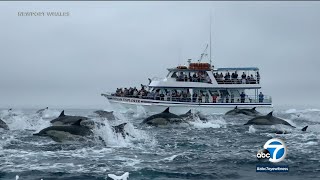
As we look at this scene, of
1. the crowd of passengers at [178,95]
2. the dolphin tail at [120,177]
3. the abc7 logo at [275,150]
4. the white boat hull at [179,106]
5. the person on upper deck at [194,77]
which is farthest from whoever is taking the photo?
the person on upper deck at [194,77]

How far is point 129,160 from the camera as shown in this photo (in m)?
18.7

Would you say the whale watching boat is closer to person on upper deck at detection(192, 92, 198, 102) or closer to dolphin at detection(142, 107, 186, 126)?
person on upper deck at detection(192, 92, 198, 102)

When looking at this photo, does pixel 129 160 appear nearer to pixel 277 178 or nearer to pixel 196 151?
pixel 196 151

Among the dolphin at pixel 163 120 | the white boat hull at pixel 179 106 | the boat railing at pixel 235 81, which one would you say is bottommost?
the dolphin at pixel 163 120

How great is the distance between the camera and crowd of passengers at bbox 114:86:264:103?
57.9 m

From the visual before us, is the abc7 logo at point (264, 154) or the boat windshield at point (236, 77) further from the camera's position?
the boat windshield at point (236, 77)

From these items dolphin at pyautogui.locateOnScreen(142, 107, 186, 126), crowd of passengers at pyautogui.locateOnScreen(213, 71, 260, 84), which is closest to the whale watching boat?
crowd of passengers at pyautogui.locateOnScreen(213, 71, 260, 84)

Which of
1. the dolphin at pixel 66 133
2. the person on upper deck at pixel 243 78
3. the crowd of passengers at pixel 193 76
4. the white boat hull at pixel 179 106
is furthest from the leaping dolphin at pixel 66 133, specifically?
the person on upper deck at pixel 243 78

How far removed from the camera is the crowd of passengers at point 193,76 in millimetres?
60125

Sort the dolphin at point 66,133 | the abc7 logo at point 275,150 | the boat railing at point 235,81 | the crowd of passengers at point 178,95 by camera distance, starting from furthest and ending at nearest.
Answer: the boat railing at point 235,81 < the crowd of passengers at point 178,95 < the dolphin at point 66,133 < the abc7 logo at point 275,150

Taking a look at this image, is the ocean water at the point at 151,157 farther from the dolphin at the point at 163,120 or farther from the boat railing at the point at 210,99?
the boat railing at the point at 210,99

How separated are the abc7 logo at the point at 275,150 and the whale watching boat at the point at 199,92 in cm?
4127

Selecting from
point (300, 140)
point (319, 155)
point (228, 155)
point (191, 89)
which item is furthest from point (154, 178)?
point (191, 89)

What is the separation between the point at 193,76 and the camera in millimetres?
60875
